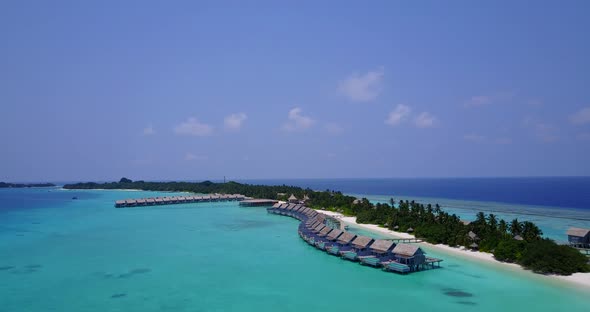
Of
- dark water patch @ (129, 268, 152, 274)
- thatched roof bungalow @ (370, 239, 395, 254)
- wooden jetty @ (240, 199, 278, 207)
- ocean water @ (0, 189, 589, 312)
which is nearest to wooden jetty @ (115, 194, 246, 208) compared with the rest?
wooden jetty @ (240, 199, 278, 207)

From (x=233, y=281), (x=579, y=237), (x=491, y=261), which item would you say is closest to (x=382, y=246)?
(x=491, y=261)

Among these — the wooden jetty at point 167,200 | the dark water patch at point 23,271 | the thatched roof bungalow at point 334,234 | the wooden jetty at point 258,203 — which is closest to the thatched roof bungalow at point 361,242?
the thatched roof bungalow at point 334,234

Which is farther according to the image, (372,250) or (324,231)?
(324,231)

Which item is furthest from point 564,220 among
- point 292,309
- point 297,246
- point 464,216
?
point 292,309

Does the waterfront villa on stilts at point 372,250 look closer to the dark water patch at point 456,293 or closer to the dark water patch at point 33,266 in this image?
the dark water patch at point 456,293

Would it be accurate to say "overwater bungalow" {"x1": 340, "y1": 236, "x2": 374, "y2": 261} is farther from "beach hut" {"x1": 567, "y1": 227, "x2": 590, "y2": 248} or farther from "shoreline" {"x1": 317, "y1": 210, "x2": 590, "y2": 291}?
"beach hut" {"x1": 567, "y1": 227, "x2": 590, "y2": 248}

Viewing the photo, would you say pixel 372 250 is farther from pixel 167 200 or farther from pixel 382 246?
pixel 167 200
